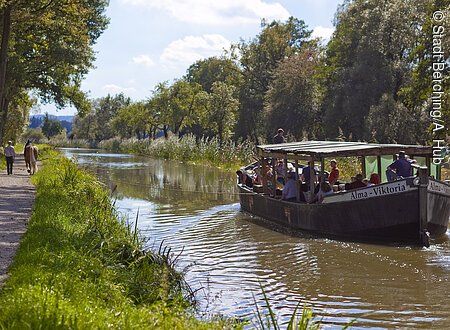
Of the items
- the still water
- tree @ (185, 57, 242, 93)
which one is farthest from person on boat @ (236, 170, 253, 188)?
tree @ (185, 57, 242, 93)

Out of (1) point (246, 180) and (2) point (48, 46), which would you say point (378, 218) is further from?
(2) point (48, 46)

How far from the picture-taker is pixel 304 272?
12.0m

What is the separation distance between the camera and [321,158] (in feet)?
51.2

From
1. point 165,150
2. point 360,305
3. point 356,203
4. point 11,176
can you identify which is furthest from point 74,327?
point 165,150

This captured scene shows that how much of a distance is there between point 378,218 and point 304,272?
3.52 meters

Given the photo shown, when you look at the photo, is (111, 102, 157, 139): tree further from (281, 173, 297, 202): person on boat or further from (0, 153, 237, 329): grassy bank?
(0, 153, 237, 329): grassy bank

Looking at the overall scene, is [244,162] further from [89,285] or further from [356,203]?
[89,285]

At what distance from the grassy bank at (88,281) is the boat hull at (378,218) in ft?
17.8

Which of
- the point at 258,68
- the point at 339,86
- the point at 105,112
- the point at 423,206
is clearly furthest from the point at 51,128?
the point at 423,206

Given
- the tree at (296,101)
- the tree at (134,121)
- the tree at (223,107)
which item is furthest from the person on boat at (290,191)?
the tree at (134,121)

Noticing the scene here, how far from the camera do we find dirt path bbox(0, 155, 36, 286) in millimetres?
9823

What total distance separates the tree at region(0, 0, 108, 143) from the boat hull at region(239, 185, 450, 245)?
1117 cm

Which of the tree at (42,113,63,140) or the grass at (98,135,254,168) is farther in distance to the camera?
the tree at (42,113,63,140)

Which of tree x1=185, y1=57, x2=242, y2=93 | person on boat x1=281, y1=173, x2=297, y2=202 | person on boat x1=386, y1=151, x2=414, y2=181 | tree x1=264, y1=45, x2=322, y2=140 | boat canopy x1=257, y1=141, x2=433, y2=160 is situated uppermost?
tree x1=185, y1=57, x2=242, y2=93
